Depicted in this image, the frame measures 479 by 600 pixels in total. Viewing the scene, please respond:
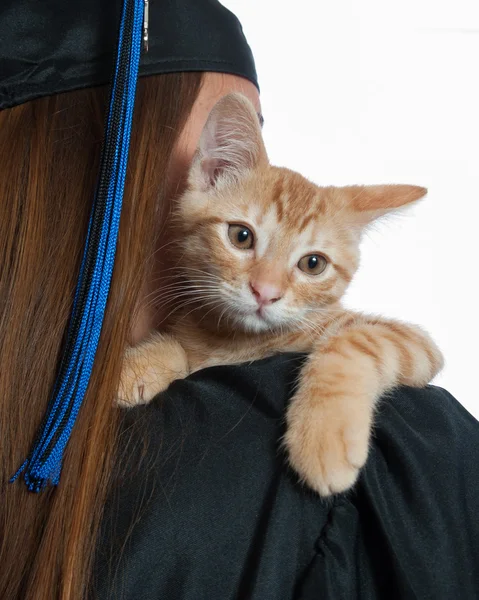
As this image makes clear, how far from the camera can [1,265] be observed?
2.47ft

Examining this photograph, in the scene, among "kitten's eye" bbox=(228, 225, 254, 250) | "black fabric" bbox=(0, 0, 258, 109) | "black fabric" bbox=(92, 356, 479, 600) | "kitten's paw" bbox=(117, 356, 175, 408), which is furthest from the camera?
"kitten's eye" bbox=(228, 225, 254, 250)

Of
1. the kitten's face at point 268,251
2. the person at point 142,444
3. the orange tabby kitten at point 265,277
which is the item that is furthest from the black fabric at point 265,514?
the kitten's face at point 268,251

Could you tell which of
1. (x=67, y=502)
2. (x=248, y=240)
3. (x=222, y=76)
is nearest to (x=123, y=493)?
(x=67, y=502)

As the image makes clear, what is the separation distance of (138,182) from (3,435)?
13.6 inches

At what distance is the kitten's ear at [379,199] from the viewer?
43.2 inches

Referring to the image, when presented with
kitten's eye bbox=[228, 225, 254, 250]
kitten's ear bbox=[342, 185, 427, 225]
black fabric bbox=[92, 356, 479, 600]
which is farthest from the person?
kitten's ear bbox=[342, 185, 427, 225]

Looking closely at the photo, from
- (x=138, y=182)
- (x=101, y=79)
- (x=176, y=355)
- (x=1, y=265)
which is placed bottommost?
(x=176, y=355)

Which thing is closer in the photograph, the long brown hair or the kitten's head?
the long brown hair

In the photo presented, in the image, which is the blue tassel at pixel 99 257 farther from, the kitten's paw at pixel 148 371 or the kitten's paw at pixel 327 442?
the kitten's paw at pixel 327 442

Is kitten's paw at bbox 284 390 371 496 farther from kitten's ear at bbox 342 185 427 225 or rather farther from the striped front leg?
kitten's ear at bbox 342 185 427 225

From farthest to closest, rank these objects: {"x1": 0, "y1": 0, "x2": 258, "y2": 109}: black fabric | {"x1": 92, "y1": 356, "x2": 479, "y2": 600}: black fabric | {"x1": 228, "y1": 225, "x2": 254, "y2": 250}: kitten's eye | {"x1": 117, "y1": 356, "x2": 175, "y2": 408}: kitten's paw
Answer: {"x1": 228, "y1": 225, "x2": 254, "y2": 250}: kitten's eye < {"x1": 117, "y1": 356, "x2": 175, "y2": 408}: kitten's paw < {"x1": 0, "y1": 0, "x2": 258, "y2": 109}: black fabric < {"x1": 92, "y1": 356, "x2": 479, "y2": 600}: black fabric

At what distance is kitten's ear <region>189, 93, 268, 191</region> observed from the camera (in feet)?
3.29

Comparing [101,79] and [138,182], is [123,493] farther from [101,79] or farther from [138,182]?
[101,79]

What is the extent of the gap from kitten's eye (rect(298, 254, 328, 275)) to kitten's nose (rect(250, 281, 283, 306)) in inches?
3.7
